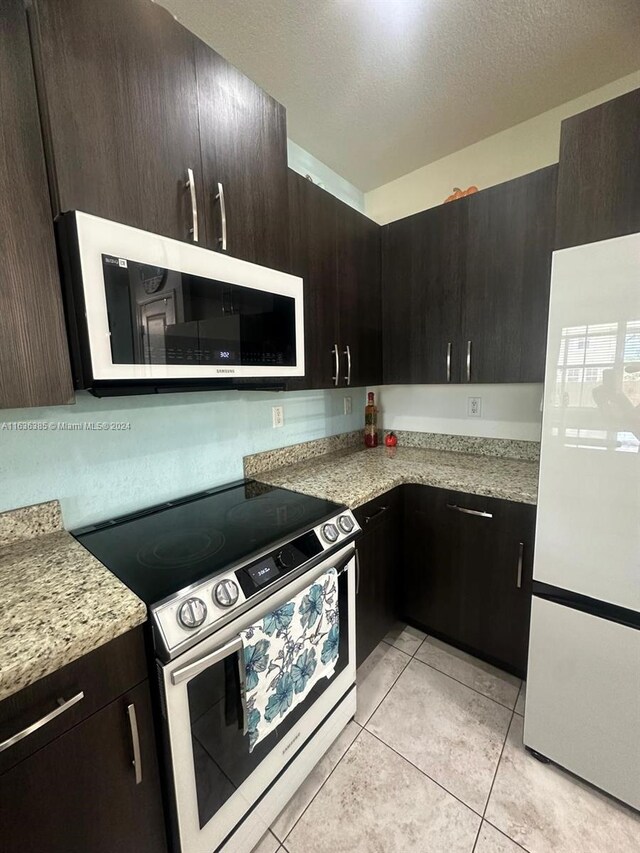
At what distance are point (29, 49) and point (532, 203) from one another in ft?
5.60

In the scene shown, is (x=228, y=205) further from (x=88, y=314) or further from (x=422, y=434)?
(x=422, y=434)

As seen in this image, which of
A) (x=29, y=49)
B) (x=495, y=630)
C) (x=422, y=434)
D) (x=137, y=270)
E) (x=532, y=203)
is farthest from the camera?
(x=422, y=434)

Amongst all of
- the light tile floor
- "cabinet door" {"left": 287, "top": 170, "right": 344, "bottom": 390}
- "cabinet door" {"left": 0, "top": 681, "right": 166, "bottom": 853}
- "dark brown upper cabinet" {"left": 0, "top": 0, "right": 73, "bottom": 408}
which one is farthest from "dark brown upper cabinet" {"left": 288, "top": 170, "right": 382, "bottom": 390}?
the light tile floor

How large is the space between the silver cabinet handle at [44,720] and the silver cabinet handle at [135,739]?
0.41 ft

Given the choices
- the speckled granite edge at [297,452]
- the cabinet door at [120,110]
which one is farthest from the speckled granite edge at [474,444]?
the cabinet door at [120,110]

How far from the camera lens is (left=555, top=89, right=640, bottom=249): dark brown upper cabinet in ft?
3.22

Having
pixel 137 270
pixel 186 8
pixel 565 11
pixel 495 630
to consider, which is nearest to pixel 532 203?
pixel 565 11

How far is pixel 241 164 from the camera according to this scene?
1.17 metres

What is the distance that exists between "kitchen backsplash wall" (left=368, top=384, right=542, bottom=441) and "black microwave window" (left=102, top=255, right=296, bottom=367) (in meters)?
1.21

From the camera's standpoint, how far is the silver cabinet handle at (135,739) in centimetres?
77

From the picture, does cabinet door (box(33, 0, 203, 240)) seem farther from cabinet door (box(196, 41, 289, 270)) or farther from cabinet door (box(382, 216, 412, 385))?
cabinet door (box(382, 216, 412, 385))

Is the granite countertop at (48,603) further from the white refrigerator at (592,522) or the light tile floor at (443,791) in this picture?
the white refrigerator at (592,522)

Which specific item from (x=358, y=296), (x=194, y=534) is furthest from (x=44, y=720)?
(x=358, y=296)

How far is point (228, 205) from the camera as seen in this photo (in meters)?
1.13
